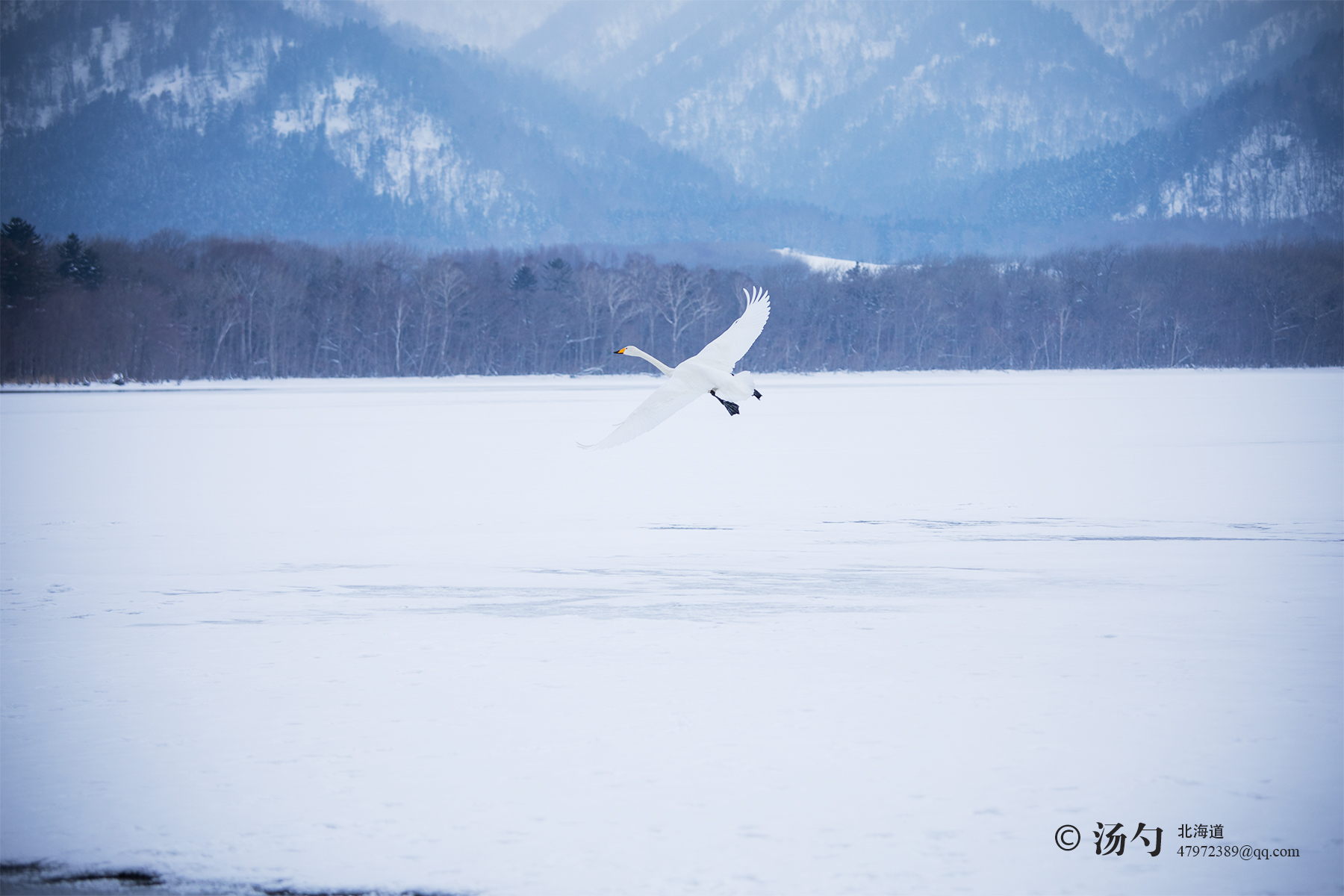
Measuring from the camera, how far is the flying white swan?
9.94 m

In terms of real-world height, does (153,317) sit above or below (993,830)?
above

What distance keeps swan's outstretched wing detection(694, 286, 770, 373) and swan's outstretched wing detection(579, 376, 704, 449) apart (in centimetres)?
48

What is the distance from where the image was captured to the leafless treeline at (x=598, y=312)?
64938 mm

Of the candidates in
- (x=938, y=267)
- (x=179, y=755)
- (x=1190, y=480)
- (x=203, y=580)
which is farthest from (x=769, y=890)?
(x=938, y=267)

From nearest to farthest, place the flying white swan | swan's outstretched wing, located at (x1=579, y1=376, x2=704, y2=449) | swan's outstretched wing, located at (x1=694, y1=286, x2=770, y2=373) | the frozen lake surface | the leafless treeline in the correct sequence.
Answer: the frozen lake surface → swan's outstretched wing, located at (x1=579, y1=376, x2=704, y2=449) → the flying white swan → swan's outstretched wing, located at (x1=694, y1=286, x2=770, y2=373) → the leafless treeline

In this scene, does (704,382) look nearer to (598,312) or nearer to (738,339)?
(738,339)

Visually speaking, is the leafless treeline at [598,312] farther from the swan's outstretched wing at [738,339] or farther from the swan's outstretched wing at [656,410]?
the swan's outstretched wing at [656,410]

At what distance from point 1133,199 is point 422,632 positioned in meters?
205

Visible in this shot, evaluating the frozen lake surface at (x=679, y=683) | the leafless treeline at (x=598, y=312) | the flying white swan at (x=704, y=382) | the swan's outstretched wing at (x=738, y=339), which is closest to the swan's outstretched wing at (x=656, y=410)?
the flying white swan at (x=704, y=382)

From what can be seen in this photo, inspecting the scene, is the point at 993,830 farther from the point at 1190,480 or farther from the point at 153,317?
the point at 153,317

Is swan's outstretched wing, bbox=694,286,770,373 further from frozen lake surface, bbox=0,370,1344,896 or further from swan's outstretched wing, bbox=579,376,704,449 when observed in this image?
frozen lake surface, bbox=0,370,1344,896

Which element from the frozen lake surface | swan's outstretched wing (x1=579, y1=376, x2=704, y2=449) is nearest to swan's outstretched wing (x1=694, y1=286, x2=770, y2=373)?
swan's outstretched wing (x1=579, y1=376, x2=704, y2=449)

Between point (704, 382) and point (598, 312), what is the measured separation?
69.6 meters

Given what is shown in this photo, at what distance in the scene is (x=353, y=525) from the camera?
43.3 ft
